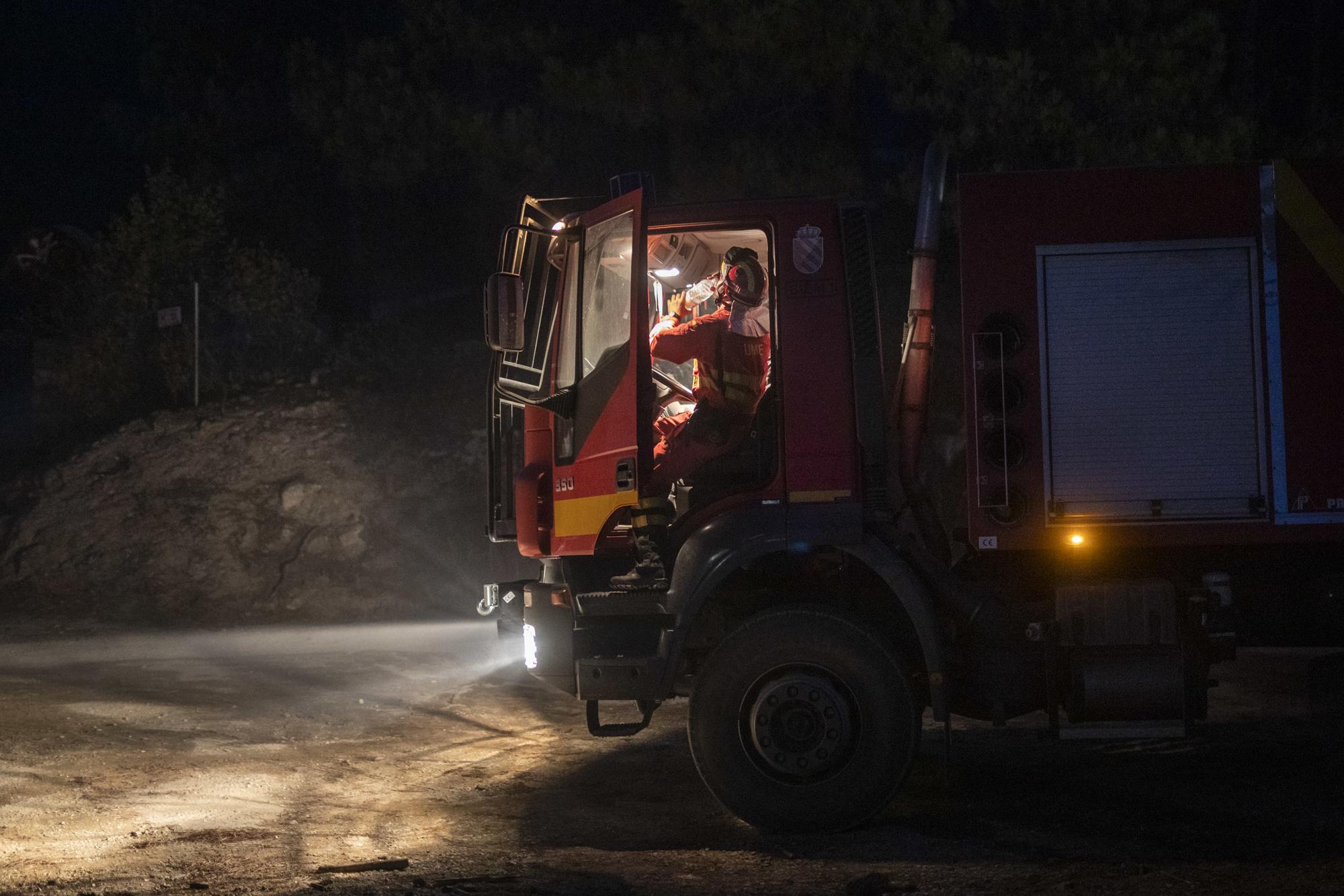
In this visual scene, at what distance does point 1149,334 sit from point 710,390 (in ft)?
6.89

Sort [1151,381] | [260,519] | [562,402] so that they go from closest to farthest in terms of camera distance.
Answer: [1151,381]
[562,402]
[260,519]

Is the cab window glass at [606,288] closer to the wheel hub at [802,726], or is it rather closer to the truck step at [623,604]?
the truck step at [623,604]

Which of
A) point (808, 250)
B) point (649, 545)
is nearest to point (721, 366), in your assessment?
point (808, 250)

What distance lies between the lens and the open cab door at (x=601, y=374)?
5.96 meters

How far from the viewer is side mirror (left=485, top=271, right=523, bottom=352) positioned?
631 centimetres

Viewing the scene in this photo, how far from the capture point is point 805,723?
5.79m

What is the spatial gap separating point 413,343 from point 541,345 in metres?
14.1

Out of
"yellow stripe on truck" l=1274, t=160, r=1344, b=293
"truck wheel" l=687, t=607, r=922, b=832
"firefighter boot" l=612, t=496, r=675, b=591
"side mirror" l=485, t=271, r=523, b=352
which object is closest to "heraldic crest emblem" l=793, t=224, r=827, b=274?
"firefighter boot" l=612, t=496, r=675, b=591

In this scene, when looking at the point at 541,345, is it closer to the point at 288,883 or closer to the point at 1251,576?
the point at 288,883

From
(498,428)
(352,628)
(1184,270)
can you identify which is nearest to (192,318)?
(352,628)

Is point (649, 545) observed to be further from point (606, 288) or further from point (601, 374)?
point (606, 288)

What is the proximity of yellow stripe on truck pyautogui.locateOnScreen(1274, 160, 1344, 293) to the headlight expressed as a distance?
411cm

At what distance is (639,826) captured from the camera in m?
6.04

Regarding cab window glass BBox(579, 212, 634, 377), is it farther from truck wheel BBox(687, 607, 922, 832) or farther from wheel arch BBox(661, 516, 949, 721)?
truck wheel BBox(687, 607, 922, 832)
